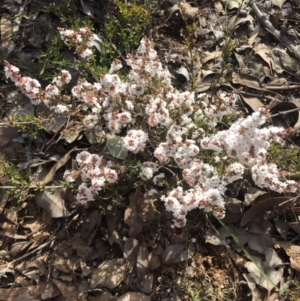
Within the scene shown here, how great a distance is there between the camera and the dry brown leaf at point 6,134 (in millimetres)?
4184

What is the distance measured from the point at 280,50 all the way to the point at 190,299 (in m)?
2.67

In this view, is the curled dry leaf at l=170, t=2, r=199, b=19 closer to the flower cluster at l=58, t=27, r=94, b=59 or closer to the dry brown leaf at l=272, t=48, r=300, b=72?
the dry brown leaf at l=272, t=48, r=300, b=72

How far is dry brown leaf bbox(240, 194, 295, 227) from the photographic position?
12.6 ft

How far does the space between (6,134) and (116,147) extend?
113 centimetres

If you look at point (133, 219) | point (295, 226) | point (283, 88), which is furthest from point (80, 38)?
point (295, 226)

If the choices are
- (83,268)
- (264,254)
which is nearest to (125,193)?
(83,268)

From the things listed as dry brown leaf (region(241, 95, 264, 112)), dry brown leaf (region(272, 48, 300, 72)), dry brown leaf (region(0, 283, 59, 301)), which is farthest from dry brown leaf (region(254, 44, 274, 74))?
dry brown leaf (region(0, 283, 59, 301))

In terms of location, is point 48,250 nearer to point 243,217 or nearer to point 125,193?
point 125,193

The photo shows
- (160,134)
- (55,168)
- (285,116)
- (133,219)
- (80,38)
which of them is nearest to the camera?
(80,38)

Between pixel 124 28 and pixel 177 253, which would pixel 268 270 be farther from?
pixel 124 28

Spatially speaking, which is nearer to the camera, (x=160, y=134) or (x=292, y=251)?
(x=160, y=134)

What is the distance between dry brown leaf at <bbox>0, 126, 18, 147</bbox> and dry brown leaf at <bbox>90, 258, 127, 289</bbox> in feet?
4.94

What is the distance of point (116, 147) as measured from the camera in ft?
12.9

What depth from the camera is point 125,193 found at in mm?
4047
